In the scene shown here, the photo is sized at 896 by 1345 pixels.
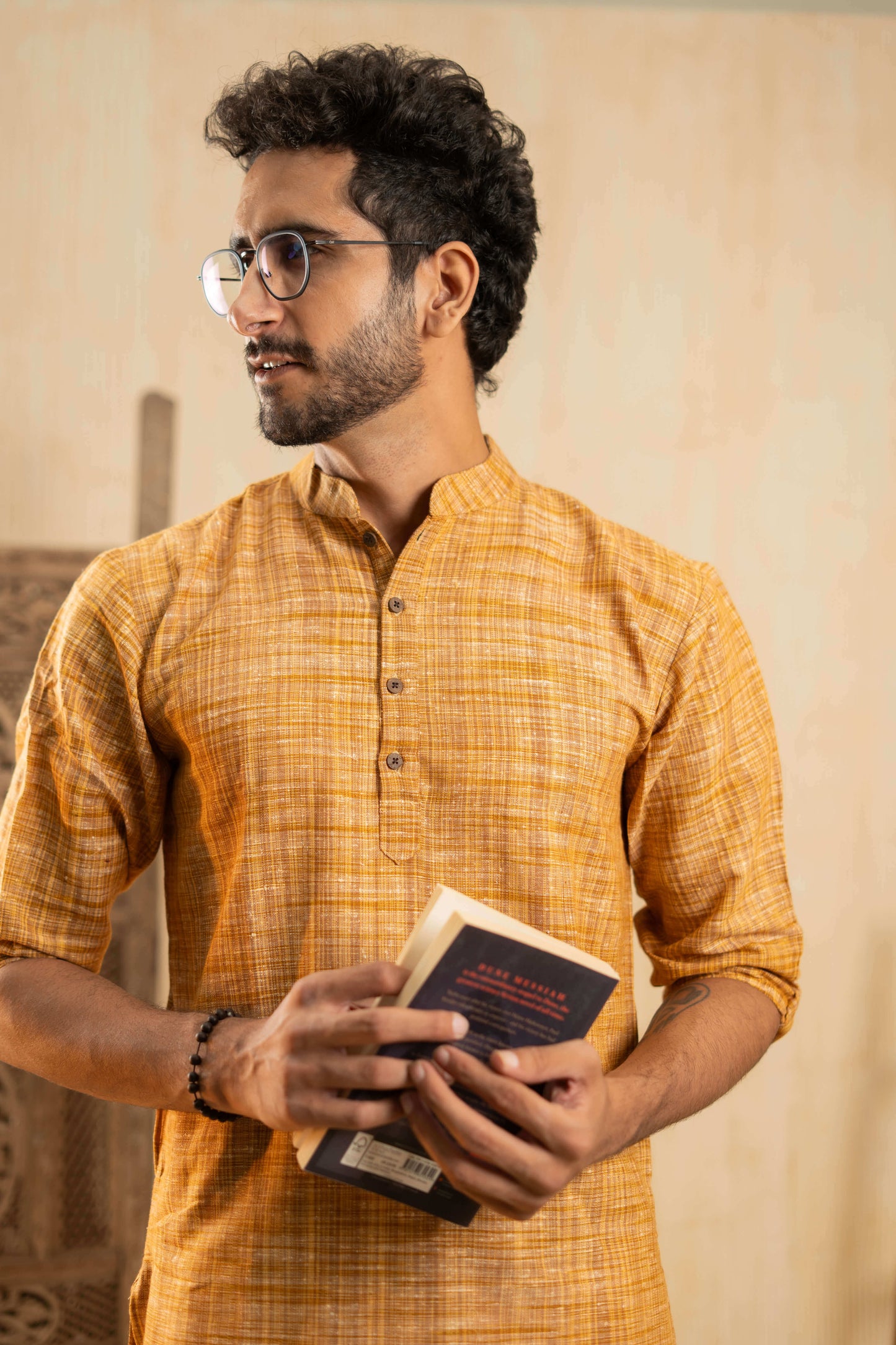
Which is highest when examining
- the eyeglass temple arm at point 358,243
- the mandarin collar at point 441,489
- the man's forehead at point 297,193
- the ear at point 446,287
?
the man's forehead at point 297,193

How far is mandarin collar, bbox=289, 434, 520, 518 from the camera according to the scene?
1.33m

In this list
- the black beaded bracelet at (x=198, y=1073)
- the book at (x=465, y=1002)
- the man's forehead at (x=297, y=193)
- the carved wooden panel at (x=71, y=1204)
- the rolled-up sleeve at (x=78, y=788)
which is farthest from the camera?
the carved wooden panel at (x=71, y=1204)

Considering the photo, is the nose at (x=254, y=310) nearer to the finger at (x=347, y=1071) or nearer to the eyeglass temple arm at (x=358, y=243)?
the eyeglass temple arm at (x=358, y=243)

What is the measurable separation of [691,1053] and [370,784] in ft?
1.44

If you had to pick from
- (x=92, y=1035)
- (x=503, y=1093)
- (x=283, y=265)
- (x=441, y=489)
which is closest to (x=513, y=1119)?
(x=503, y=1093)

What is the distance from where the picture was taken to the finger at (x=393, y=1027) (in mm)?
919

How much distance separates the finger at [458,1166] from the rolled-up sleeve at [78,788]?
0.48 meters

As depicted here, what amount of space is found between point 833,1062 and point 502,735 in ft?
5.24

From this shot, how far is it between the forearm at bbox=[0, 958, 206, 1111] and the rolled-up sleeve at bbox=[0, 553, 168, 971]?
0.14 ft

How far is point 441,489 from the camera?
4.38 ft

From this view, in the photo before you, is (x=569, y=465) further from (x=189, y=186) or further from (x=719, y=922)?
(x=719, y=922)

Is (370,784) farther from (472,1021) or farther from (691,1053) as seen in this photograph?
(691,1053)

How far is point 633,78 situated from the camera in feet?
8.01

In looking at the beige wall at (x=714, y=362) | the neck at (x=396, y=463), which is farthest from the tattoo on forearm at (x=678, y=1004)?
the beige wall at (x=714, y=362)
